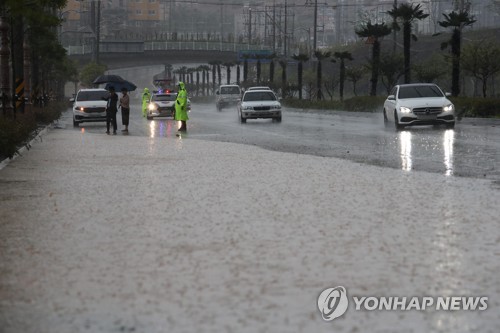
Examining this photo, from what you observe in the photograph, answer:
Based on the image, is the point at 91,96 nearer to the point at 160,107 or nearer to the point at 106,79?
the point at 160,107

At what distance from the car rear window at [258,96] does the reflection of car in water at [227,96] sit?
26.1m

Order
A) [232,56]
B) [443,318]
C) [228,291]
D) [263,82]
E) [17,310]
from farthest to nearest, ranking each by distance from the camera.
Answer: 1. [232,56]
2. [263,82]
3. [228,291]
4. [17,310]
5. [443,318]

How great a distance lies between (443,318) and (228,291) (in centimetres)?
171

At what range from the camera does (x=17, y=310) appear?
7535 millimetres

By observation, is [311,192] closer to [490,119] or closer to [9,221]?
[9,221]

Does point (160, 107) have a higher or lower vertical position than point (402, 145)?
lower

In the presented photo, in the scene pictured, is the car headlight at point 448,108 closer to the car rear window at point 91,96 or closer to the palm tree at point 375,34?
the car rear window at point 91,96

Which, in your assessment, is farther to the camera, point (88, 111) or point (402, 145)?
point (88, 111)

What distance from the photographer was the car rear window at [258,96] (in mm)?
49500

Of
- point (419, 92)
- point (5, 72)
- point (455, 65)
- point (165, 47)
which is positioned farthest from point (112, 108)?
point (165, 47)

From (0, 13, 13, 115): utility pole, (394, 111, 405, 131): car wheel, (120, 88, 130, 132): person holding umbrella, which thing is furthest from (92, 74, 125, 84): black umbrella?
(394, 111, 405, 131): car wheel

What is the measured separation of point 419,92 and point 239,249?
28721mm

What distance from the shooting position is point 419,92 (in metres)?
37.9

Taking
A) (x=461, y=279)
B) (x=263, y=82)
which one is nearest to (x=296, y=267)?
(x=461, y=279)
